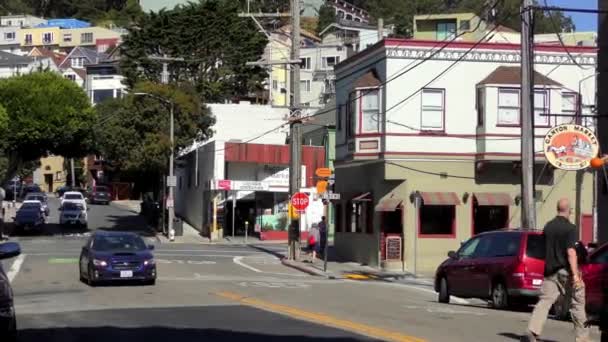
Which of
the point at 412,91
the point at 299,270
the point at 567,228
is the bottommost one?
the point at 299,270

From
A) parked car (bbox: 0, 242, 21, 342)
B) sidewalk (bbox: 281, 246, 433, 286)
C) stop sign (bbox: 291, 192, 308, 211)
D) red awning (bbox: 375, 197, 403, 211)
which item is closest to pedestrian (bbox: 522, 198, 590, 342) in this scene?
parked car (bbox: 0, 242, 21, 342)

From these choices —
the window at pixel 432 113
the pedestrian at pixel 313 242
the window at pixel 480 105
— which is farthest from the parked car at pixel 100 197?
the window at pixel 480 105

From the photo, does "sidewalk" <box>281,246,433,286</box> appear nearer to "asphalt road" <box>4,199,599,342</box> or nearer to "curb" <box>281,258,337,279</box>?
"curb" <box>281,258,337,279</box>

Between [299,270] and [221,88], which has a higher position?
[221,88]

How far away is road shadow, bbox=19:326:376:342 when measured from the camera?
14.3 m

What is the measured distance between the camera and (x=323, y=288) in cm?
2650

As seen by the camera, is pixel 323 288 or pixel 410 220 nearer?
pixel 323 288

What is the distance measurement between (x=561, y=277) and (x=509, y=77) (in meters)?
24.1

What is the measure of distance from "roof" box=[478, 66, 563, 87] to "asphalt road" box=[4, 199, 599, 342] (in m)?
8.95


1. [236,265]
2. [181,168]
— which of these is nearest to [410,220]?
[236,265]

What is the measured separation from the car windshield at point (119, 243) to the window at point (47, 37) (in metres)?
146

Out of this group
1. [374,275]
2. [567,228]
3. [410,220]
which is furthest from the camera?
[410,220]

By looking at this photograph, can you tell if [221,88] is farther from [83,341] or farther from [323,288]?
[83,341]

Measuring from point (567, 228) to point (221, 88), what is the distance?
220 feet
